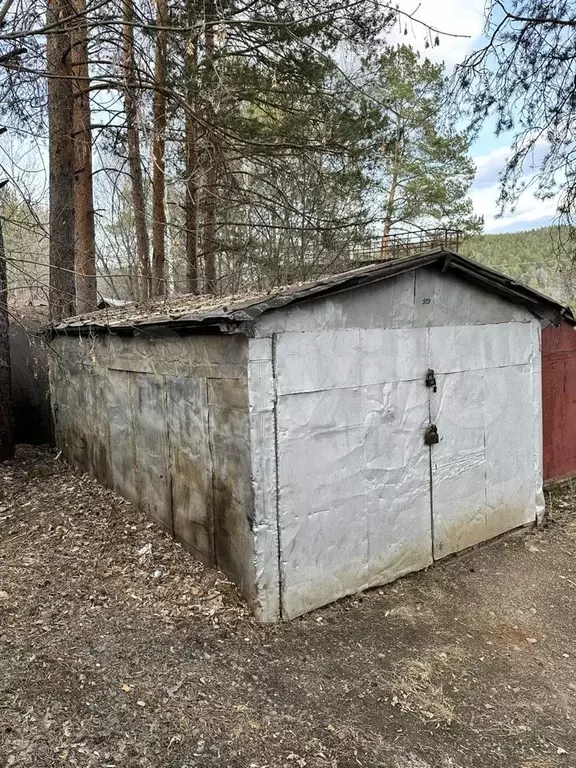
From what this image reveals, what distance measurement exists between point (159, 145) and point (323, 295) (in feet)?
19.4

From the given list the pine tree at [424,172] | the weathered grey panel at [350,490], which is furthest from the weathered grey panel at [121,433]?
the pine tree at [424,172]

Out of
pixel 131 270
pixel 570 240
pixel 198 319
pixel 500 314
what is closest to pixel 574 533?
pixel 500 314

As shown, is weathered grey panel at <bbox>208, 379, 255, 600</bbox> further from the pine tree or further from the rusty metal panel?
the pine tree

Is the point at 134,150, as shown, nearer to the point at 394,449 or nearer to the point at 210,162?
the point at 210,162

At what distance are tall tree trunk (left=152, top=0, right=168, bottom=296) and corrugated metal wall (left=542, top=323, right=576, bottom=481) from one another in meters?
4.77

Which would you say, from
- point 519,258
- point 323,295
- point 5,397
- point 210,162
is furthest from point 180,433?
point 519,258

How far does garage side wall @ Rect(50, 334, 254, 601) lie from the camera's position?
12.9 feet

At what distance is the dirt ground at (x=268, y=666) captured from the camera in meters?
2.83

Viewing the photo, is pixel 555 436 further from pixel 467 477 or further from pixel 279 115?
pixel 279 115

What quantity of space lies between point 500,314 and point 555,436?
231 cm

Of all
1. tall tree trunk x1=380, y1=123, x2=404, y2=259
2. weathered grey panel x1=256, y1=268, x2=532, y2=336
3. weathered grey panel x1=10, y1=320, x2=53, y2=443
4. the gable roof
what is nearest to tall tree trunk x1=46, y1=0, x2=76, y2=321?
weathered grey panel x1=10, y1=320, x2=53, y2=443

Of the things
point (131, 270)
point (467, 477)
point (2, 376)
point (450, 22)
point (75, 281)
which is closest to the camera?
point (450, 22)

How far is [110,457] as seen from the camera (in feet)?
20.7

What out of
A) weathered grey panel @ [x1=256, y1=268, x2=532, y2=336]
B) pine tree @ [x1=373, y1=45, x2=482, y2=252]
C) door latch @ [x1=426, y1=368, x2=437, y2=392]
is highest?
pine tree @ [x1=373, y1=45, x2=482, y2=252]
